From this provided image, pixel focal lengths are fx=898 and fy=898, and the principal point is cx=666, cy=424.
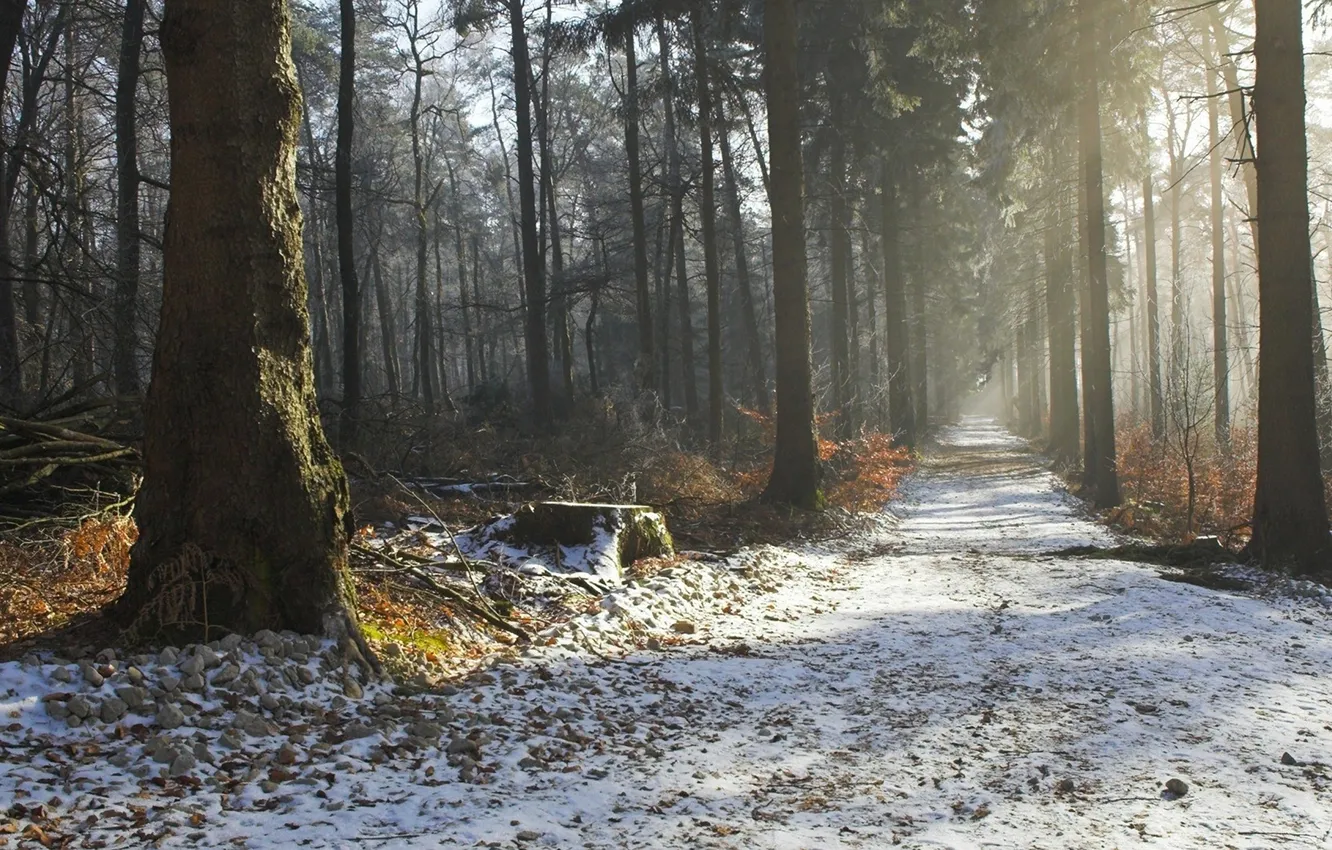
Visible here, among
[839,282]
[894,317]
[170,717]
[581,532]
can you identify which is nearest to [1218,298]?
[894,317]

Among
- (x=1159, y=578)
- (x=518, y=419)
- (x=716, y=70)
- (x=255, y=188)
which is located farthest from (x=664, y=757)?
(x=518, y=419)

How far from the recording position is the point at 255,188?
488cm

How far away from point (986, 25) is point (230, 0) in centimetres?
1450

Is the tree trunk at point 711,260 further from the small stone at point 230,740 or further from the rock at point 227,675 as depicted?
the small stone at point 230,740

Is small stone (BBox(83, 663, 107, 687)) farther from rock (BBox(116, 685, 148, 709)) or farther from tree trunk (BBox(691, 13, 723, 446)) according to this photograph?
tree trunk (BBox(691, 13, 723, 446))

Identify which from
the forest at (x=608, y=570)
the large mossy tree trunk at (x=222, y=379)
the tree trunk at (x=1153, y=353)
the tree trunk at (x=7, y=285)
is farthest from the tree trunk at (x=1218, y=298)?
the tree trunk at (x=7, y=285)

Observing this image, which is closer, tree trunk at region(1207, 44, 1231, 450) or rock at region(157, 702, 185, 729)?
rock at region(157, 702, 185, 729)

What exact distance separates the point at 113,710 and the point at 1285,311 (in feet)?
33.6

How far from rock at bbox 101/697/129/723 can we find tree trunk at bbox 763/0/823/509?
392 inches

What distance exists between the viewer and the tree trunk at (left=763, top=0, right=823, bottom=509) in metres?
13.0

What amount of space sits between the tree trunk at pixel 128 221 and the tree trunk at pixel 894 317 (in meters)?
16.7

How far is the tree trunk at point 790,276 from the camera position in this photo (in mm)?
12969

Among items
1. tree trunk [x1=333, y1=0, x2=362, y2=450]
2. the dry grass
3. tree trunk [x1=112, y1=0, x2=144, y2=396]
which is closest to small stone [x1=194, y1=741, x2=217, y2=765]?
the dry grass

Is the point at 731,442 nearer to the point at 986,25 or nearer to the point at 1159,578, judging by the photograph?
the point at 986,25
